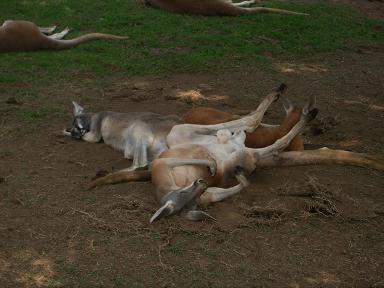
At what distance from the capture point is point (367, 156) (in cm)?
517

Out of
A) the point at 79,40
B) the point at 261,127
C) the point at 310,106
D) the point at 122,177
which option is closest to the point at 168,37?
the point at 79,40

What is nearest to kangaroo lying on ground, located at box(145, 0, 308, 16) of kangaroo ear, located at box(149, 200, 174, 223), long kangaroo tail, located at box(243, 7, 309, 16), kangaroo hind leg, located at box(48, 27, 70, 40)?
long kangaroo tail, located at box(243, 7, 309, 16)

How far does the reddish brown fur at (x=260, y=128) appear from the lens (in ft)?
17.5

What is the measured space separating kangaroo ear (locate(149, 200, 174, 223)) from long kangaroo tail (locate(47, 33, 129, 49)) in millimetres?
4658

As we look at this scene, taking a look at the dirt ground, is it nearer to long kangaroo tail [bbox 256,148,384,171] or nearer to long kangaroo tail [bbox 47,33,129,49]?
long kangaroo tail [bbox 256,148,384,171]

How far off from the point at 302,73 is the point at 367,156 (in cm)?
281

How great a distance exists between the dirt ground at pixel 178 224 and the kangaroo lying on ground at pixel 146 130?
11 centimetres

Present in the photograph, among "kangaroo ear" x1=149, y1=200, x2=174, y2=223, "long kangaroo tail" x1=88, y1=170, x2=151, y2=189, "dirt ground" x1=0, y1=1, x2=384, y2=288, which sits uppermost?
"kangaroo ear" x1=149, y1=200, x2=174, y2=223

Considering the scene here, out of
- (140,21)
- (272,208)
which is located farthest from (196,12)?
(272,208)

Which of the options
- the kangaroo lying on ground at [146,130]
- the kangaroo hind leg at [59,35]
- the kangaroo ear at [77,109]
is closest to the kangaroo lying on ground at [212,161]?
the kangaroo lying on ground at [146,130]

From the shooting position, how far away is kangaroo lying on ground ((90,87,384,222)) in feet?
14.4

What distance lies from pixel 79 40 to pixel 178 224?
480 cm

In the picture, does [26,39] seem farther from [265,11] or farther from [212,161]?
[212,161]

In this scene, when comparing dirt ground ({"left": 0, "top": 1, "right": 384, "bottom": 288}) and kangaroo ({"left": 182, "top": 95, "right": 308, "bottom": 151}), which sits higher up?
kangaroo ({"left": 182, "top": 95, "right": 308, "bottom": 151})
